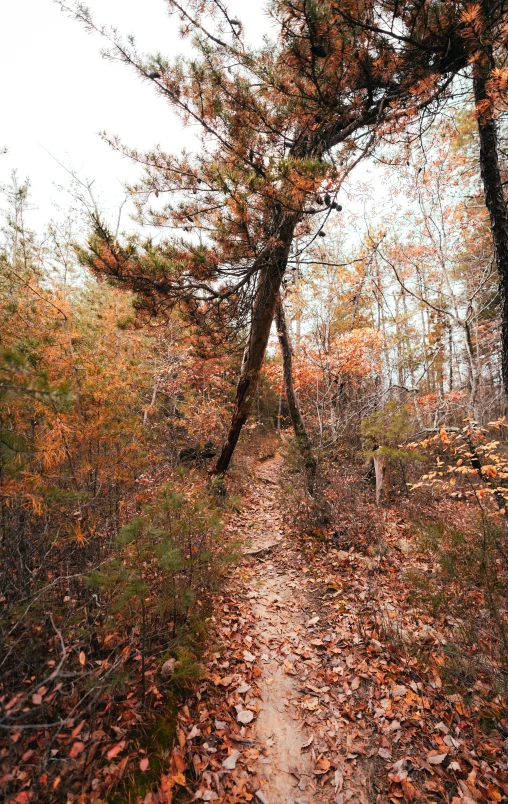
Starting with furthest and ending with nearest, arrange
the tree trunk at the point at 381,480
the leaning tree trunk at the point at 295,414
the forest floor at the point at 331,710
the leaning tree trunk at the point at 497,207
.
Answer: the tree trunk at the point at 381,480 < the leaning tree trunk at the point at 295,414 < the leaning tree trunk at the point at 497,207 < the forest floor at the point at 331,710

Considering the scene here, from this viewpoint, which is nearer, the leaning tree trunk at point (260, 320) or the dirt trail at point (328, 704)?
the dirt trail at point (328, 704)

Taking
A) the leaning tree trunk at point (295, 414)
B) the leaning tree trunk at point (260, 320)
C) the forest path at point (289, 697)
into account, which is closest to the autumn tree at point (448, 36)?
the leaning tree trunk at point (260, 320)

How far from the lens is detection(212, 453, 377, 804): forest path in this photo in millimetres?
2461

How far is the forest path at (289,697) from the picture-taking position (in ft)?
8.07

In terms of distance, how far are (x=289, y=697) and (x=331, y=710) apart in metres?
0.42

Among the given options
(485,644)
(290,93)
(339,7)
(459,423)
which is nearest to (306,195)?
(290,93)

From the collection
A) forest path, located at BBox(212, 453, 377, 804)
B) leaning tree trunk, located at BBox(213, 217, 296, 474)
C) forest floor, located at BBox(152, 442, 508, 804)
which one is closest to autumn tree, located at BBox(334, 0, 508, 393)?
leaning tree trunk, located at BBox(213, 217, 296, 474)

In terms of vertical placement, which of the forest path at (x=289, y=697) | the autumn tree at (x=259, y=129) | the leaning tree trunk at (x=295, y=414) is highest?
the autumn tree at (x=259, y=129)

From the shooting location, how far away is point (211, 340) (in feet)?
18.0

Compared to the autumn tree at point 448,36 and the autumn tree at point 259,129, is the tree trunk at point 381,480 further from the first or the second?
the autumn tree at point 448,36

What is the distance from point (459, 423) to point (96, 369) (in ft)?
31.2

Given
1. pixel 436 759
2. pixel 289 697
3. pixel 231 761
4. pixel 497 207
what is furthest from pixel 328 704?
pixel 497 207

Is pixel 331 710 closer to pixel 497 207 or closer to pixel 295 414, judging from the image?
pixel 295 414

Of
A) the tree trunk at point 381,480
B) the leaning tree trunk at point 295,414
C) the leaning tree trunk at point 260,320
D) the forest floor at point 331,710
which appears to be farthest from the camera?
the tree trunk at point 381,480
